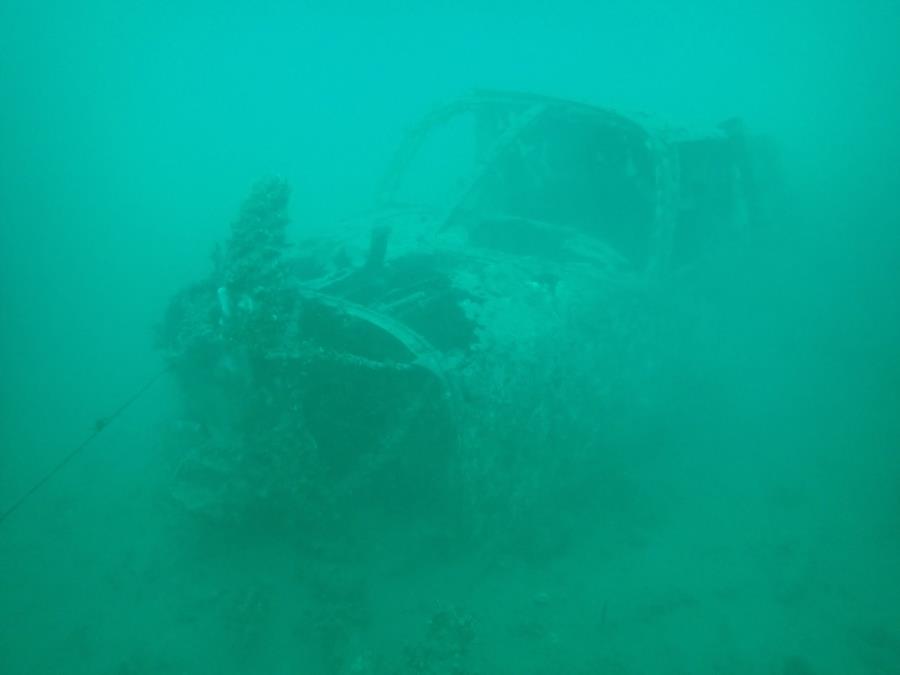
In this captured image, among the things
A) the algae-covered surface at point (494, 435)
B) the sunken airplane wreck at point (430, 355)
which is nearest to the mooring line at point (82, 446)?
the algae-covered surface at point (494, 435)

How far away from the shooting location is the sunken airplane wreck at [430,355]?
3959 millimetres

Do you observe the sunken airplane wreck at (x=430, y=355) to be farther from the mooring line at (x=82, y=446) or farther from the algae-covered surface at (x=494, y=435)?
the mooring line at (x=82, y=446)

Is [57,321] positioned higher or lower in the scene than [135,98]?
lower

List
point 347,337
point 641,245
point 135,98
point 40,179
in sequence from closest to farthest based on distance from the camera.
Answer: point 347,337 < point 641,245 < point 40,179 < point 135,98

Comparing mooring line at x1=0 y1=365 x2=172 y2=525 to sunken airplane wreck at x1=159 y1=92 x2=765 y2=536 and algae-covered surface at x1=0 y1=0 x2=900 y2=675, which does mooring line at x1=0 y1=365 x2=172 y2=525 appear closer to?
algae-covered surface at x1=0 y1=0 x2=900 y2=675

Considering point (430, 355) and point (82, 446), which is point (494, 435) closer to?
point (430, 355)

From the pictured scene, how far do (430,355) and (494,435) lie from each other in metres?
0.78

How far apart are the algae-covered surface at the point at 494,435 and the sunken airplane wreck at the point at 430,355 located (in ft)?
0.10

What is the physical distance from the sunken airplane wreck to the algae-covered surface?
29 millimetres

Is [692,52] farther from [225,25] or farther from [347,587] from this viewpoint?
[347,587]

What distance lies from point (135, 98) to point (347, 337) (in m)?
54.0

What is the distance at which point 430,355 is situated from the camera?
12.7ft

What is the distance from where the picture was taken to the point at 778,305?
9148mm

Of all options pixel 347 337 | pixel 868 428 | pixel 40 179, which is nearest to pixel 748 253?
pixel 868 428
